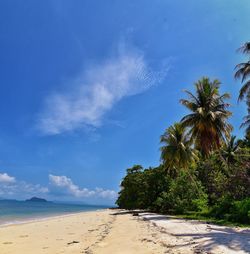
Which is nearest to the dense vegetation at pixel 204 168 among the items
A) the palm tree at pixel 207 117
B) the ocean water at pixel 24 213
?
the palm tree at pixel 207 117

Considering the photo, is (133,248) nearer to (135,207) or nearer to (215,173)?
(215,173)

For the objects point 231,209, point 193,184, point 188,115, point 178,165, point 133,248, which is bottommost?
point 133,248

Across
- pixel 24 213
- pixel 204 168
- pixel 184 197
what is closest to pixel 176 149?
pixel 204 168

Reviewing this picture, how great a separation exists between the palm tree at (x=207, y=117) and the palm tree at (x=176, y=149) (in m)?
4.53

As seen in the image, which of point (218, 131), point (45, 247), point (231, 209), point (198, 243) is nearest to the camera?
point (198, 243)

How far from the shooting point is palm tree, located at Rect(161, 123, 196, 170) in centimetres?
3150

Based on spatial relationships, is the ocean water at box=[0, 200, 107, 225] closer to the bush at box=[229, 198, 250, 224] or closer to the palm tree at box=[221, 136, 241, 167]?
the bush at box=[229, 198, 250, 224]

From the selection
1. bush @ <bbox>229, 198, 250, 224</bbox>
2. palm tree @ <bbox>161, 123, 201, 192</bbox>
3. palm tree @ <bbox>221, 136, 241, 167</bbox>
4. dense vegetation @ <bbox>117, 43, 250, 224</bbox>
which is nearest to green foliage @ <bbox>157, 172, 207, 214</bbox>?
dense vegetation @ <bbox>117, 43, 250, 224</bbox>

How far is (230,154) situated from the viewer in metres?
37.6

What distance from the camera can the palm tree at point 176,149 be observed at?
31.5 meters

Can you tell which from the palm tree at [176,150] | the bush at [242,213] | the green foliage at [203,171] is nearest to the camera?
the bush at [242,213]

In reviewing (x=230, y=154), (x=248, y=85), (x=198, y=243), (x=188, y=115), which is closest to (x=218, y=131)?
(x=188, y=115)

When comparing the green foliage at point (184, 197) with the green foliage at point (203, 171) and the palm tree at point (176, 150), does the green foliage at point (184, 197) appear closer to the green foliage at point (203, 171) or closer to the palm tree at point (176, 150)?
the green foliage at point (203, 171)

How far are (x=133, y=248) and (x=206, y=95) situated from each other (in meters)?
21.2
